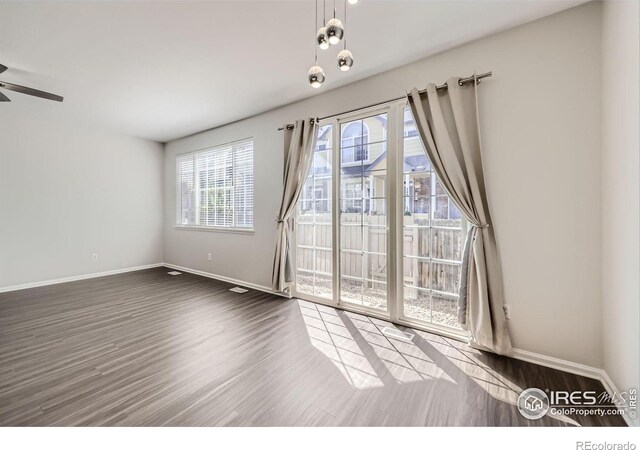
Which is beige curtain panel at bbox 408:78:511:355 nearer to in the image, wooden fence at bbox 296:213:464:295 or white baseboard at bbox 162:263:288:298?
wooden fence at bbox 296:213:464:295

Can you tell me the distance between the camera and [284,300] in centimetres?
369

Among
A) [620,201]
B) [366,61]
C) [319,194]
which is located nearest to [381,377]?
[620,201]

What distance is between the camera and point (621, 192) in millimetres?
1639

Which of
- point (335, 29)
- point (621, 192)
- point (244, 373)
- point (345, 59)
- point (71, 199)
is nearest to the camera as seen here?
point (335, 29)

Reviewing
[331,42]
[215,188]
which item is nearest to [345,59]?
[331,42]

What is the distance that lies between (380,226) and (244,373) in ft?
6.57

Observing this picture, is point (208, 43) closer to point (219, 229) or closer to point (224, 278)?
point (219, 229)

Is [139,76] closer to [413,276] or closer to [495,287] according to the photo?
[413,276]

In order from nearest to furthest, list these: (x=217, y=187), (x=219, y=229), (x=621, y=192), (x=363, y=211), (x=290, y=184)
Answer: (x=621, y=192) → (x=363, y=211) → (x=290, y=184) → (x=219, y=229) → (x=217, y=187)

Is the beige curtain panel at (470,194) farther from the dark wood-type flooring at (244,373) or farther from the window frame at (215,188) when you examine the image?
the window frame at (215,188)

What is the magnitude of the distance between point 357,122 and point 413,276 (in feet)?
6.42

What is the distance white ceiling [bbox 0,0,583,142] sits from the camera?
78.9 inches

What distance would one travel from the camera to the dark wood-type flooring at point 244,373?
5.16 ft

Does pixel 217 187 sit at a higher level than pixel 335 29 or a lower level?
lower
